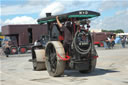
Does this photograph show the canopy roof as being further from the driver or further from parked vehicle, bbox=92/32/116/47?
parked vehicle, bbox=92/32/116/47

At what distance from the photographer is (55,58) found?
11109mm

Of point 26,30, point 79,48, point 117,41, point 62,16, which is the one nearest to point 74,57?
point 79,48

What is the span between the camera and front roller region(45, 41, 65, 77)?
10516mm

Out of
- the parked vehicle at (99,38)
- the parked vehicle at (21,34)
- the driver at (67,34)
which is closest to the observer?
the driver at (67,34)

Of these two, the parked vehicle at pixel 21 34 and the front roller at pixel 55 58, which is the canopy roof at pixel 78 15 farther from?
the parked vehicle at pixel 21 34

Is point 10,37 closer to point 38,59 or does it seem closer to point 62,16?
point 38,59

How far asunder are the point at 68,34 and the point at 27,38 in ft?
78.9

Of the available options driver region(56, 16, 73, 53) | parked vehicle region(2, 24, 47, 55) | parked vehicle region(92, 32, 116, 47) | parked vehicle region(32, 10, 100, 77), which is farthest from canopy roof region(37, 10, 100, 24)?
parked vehicle region(92, 32, 116, 47)

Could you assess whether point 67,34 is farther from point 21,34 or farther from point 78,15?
point 21,34

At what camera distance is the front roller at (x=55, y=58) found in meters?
10.5

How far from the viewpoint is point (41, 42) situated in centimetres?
1430

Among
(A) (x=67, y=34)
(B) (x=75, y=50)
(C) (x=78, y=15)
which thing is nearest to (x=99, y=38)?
(A) (x=67, y=34)

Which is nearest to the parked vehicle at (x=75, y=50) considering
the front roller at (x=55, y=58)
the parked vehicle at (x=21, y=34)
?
the front roller at (x=55, y=58)

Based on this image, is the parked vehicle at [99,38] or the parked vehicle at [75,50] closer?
the parked vehicle at [75,50]
